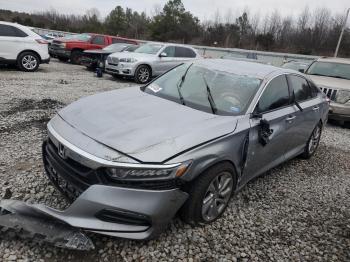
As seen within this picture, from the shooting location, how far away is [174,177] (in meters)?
2.56

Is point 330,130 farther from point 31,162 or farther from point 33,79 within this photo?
point 33,79

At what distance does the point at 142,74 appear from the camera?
11.9 m

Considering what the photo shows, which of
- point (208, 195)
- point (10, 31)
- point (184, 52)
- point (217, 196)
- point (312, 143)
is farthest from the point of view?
point (184, 52)

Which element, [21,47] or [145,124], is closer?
[145,124]

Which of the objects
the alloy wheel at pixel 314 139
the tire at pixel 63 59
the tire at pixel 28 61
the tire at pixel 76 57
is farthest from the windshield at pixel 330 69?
the tire at pixel 63 59

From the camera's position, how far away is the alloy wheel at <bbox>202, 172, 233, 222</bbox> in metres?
3.03

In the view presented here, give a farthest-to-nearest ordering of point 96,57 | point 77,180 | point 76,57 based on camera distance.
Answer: point 76,57
point 96,57
point 77,180

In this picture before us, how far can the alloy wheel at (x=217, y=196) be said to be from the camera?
3.03 meters

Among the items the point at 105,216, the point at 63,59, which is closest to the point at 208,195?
the point at 105,216

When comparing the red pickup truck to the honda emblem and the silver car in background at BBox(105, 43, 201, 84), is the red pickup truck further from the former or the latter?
the honda emblem

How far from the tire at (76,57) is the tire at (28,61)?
161 inches

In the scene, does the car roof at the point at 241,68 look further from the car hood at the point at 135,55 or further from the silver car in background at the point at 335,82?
the car hood at the point at 135,55

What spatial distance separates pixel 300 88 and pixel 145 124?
113 inches

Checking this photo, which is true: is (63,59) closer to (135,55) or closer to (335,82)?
(135,55)
